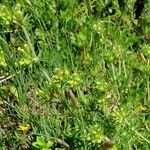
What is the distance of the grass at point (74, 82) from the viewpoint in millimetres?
1831

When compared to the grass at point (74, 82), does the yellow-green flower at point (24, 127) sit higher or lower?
lower

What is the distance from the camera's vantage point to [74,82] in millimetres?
1729

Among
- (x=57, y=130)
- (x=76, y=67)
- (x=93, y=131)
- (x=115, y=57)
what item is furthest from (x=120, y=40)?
(x=93, y=131)

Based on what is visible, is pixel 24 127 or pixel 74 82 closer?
pixel 74 82

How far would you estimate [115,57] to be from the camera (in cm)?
206

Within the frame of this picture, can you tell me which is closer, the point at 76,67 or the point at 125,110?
the point at 125,110

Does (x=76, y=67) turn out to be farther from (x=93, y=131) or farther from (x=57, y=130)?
(x=93, y=131)

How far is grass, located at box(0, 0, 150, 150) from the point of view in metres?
1.83

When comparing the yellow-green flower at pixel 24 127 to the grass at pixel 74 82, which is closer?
the grass at pixel 74 82

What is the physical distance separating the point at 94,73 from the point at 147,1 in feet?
2.95

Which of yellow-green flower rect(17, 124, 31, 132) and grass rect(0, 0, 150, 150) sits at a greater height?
grass rect(0, 0, 150, 150)

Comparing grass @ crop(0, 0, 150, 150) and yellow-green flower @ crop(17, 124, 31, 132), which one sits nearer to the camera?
grass @ crop(0, 0, 150, 150)

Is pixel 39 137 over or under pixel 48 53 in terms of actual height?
under

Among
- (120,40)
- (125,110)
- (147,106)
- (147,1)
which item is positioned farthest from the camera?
(147,1)
